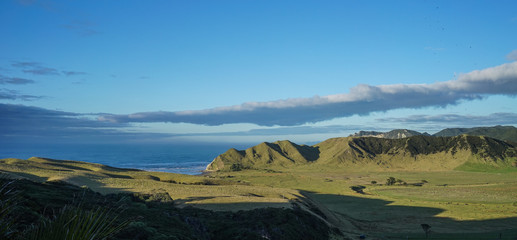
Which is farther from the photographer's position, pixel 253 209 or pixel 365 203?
pixel 365 203

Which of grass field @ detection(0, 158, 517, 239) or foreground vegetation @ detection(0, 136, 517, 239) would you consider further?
grass field @ detection(0, 158, 517, 239)

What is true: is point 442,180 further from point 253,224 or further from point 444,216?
point 253,224

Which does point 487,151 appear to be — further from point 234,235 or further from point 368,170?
point 234,235

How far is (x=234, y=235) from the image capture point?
1268 inches

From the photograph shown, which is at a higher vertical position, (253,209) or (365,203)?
(253,209)

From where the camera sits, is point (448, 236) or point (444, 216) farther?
point (444, 216)

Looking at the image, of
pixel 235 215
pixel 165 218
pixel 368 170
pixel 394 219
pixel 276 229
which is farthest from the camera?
pixel 368 170

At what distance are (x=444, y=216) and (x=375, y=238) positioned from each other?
28.9 m

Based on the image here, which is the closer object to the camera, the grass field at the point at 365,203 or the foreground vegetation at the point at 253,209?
the foreground vegetation at the point at 253,209

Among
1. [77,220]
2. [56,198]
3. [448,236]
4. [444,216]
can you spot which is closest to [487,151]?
[444,216]

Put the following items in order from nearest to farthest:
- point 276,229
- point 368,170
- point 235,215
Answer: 1. point 276,229
2. point 235,215
3. point 368,170

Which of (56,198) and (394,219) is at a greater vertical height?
(56,198)

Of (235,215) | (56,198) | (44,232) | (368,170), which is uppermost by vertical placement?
(44,232)

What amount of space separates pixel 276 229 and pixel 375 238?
18194 mm
